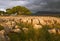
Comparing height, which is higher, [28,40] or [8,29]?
[8,29]

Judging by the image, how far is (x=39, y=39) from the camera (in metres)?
13.4

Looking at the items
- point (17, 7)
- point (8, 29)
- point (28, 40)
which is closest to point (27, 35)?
point (28, 40)

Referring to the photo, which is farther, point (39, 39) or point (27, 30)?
point (27, 30)

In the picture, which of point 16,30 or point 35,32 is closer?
point 16,30

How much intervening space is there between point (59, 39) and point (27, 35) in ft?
7.53

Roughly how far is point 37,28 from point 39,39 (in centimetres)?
177

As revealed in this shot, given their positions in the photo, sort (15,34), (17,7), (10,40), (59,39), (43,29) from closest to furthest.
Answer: (10,40)
(15,34)
(59,39)
(43,29)
(17,7)

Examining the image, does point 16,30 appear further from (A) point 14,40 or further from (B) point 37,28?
(B) point 37,28

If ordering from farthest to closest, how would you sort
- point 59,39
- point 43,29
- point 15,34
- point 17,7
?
point 17,7 → point 43,29 → point 59,39 → point 15,34

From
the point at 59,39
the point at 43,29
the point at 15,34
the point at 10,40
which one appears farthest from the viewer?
the point at 43,29

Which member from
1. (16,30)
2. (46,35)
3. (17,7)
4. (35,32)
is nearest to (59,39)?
(46,35)

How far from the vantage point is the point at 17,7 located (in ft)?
204

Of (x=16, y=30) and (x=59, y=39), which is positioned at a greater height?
(x=16, y=30)

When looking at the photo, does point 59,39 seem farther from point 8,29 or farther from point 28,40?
point 8,29
